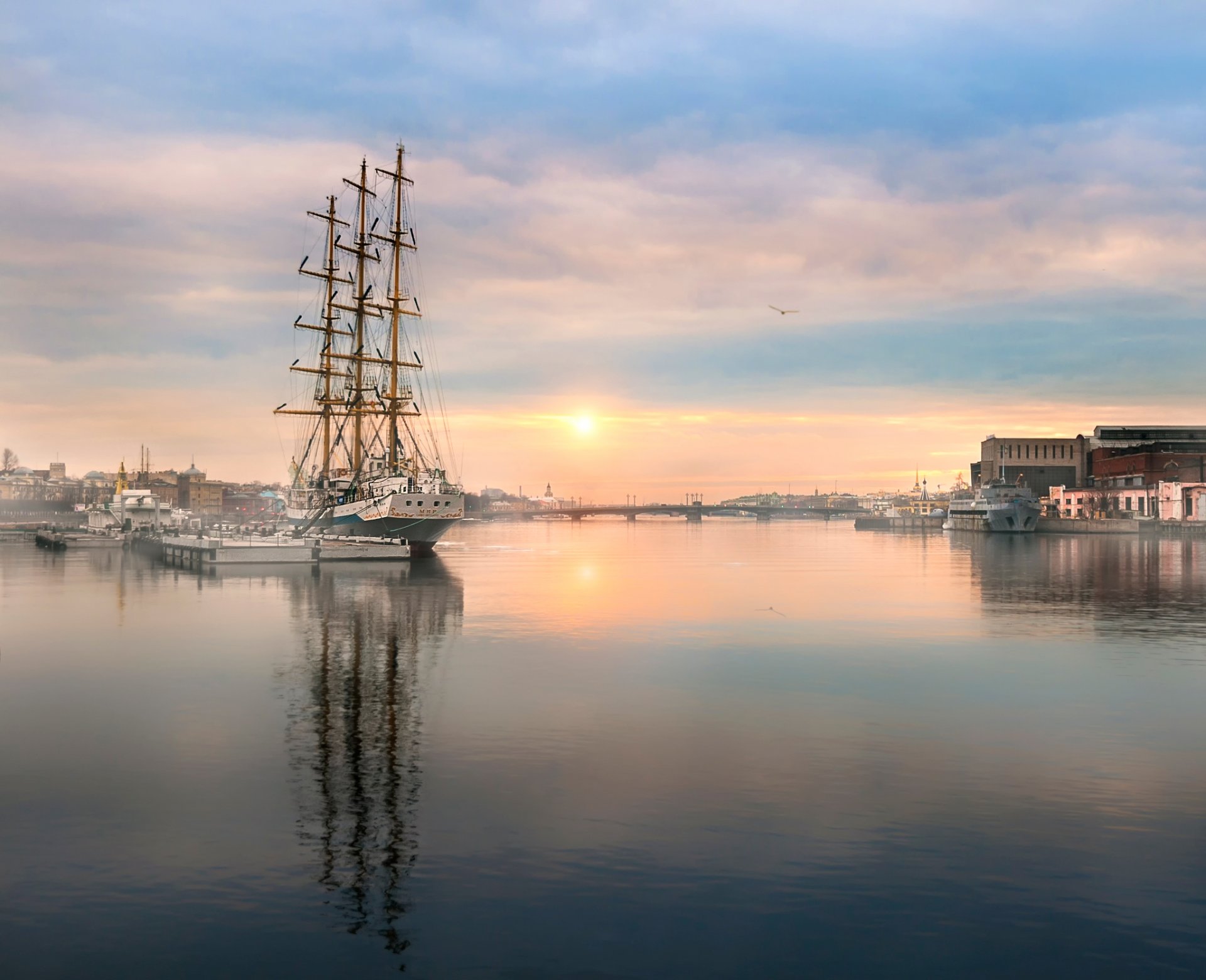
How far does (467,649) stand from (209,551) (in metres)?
55.8

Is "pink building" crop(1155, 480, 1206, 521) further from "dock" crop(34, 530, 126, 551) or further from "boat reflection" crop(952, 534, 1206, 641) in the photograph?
"dock" crop(34, 530, 126, 551)

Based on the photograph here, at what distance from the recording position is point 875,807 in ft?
56.8

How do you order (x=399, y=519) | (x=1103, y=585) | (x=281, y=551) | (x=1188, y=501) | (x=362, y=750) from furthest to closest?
(x=1188, y=501) → (x=399, y=519) → (x=281, y=551) → (x=1103, y=585) → (x=362, y=750)

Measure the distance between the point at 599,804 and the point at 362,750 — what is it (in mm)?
6064

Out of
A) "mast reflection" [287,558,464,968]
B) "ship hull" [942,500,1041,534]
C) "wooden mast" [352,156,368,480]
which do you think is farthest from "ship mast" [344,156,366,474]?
"ship hull" [942,500,1041,534]

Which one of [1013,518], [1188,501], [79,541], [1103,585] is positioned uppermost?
[1188,501]

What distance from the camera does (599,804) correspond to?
17.5 meters

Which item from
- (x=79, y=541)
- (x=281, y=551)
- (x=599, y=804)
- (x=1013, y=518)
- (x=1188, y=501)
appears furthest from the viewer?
(x=1188, y=501)

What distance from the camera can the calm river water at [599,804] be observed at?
12.2 meters

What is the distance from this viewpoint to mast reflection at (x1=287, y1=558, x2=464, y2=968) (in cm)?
1384

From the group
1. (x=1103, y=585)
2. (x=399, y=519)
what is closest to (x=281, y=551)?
(x=399, y=519)

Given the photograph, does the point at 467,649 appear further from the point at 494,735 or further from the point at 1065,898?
the point at 1065,898

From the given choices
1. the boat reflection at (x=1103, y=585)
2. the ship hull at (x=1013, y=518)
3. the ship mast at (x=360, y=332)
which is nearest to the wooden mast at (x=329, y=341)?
the ship mast at (x=360, y=332)

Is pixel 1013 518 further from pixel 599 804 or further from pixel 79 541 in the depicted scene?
pixel 599 804
